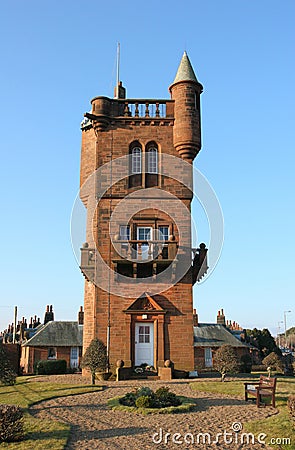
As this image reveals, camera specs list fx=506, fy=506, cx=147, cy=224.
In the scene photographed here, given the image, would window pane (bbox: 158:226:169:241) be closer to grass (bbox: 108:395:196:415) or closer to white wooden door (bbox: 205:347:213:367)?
grass (bbox: 108:395:196:415)

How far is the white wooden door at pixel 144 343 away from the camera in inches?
985

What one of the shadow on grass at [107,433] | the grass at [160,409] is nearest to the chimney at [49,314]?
the grass at [160,409]

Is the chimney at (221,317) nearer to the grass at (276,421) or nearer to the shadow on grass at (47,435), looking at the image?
the grass at (276,421)

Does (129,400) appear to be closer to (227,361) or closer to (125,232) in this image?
(227,361)

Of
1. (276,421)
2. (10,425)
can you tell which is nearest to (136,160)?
(276,421)

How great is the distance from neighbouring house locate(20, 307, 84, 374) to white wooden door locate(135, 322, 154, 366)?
21.6 m

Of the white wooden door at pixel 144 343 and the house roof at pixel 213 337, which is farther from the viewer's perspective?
the house roof at pixel 213 337

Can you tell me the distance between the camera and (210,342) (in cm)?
4828

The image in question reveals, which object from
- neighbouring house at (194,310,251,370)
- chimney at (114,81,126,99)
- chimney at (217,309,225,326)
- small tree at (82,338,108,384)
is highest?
chimney at (114,81,126,99)

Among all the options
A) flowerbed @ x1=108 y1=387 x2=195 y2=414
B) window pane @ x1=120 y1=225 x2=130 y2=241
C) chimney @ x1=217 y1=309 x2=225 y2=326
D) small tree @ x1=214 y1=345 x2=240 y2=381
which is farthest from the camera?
chimney @ x1=217 y1=309 x2=225 y2=326

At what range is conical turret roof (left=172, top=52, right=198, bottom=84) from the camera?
1095 inches

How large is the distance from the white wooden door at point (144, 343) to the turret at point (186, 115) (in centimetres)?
927

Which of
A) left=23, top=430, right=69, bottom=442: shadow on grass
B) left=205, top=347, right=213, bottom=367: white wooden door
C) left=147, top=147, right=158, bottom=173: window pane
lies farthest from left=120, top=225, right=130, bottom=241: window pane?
left=205, top=347, right=213, bottom=367: white wooden door

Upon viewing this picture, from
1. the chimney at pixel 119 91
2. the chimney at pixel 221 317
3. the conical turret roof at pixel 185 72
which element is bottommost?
the chimney at pixel 221 317
